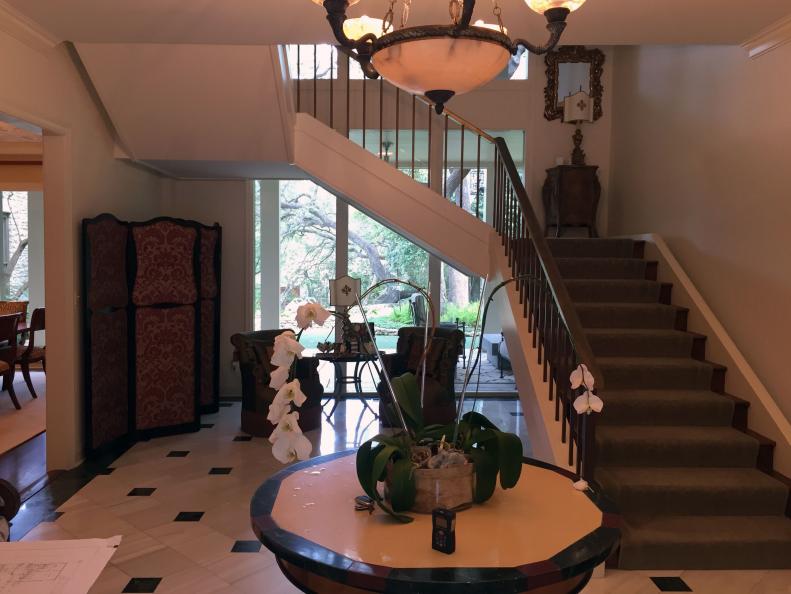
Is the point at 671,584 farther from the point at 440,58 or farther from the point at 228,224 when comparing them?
the point at 228,224

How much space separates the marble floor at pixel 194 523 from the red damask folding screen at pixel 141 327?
0.81 feet

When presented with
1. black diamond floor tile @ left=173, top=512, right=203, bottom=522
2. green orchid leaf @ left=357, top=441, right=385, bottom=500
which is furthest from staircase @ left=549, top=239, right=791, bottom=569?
black diamond floor tile @ left=173, top=512, right=203, bottom=522

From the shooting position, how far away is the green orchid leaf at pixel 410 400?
2.08 metres

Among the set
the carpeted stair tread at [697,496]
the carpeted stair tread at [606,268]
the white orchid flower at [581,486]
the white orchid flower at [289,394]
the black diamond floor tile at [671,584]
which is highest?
the carpeted stair tread at [606,268]

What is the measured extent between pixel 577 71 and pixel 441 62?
19.2 ft

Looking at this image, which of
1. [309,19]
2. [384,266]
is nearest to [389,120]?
[384,266]

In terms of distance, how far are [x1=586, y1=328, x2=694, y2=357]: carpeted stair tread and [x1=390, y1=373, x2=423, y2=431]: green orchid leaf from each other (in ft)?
9.68

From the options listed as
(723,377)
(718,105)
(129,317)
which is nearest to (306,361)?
(129,317)

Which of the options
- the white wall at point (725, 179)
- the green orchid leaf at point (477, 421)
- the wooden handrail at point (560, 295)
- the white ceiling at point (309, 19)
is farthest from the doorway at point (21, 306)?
the white wall at point (725, 179)

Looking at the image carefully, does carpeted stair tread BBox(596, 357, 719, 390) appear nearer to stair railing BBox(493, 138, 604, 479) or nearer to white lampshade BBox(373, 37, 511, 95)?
stair railing BBox(493, 138, 604, 479)

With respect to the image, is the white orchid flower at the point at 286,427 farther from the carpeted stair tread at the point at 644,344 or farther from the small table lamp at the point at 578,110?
the small table lamp at the point at 578,110

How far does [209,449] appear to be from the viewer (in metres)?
5.36

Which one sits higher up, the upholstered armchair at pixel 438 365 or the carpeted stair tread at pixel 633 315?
the carpeted stair tread at pixel 633 315

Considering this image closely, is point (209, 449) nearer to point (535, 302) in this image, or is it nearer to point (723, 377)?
point (535, 302)
